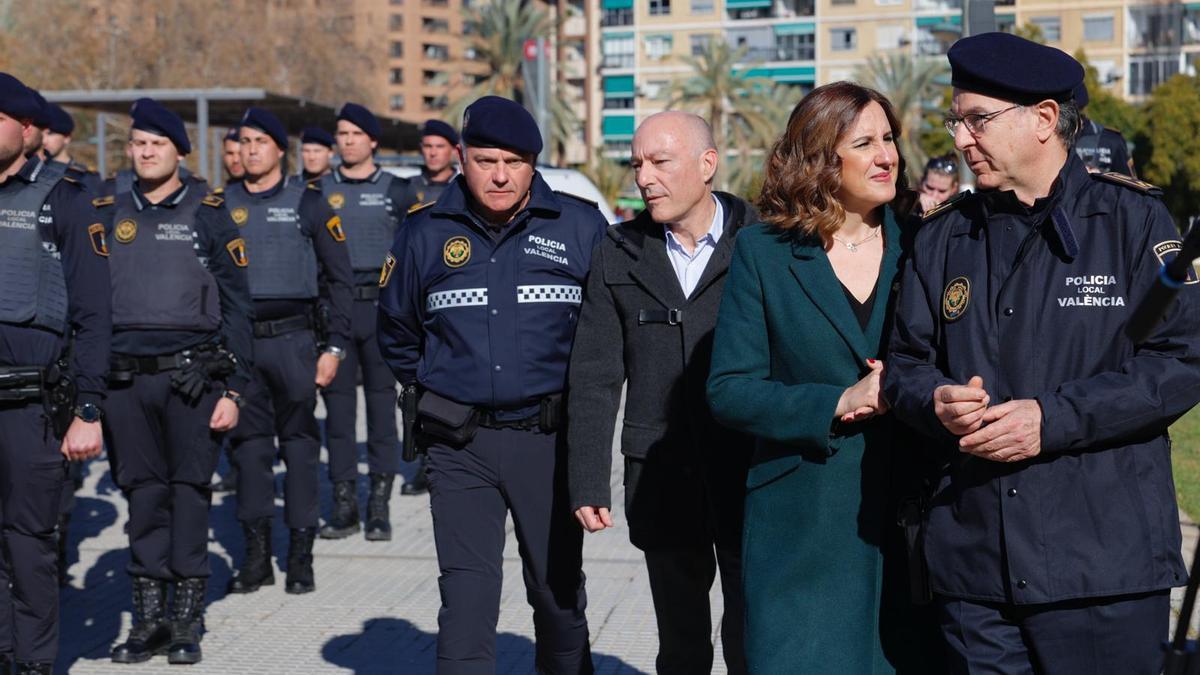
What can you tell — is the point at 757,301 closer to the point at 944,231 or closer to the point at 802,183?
the point at 802,183

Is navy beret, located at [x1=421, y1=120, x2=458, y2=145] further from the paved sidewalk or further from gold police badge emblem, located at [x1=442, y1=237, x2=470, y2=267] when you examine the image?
gold police badge emblem, located at [x1=442, y1=237, x2=470, y2=267]

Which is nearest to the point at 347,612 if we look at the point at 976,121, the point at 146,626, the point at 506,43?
the point at 146,626

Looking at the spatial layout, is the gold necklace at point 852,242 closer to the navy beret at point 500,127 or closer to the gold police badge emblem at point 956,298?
the gold police badge emblem at point 956,298

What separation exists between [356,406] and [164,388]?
9.08ft

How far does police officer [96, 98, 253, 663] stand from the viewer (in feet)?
21.6

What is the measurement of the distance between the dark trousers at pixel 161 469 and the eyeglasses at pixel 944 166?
5046 mm

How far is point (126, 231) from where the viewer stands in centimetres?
673

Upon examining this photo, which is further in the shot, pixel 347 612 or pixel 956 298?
pixel 347 612

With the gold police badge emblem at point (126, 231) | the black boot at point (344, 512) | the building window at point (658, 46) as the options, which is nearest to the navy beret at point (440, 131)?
the black boot at point (344, 512)

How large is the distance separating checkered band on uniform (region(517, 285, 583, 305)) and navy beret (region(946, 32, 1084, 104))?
1.87m

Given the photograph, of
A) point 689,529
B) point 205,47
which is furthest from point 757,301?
point 205,47

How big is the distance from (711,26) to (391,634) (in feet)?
300

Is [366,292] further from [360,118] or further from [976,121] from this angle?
[976,121]

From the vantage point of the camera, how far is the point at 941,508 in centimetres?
356
